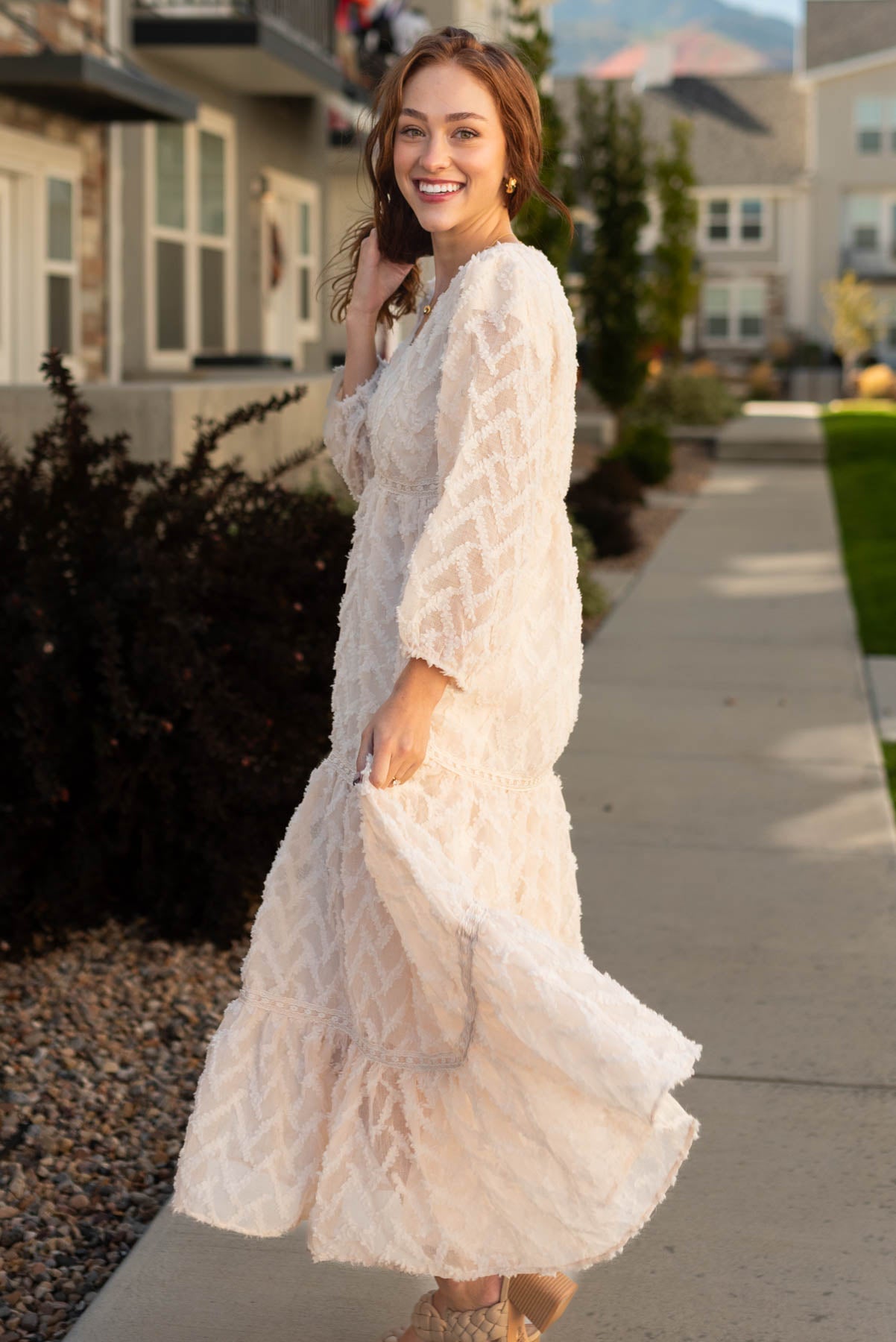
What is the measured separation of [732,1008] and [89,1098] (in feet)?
5.43

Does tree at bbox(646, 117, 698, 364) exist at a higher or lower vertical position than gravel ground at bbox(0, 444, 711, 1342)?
higher

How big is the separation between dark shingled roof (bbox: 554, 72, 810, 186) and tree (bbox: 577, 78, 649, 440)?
30.7 metres

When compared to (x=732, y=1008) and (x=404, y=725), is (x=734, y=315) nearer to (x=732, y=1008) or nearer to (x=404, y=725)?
(x=732, y=1008)

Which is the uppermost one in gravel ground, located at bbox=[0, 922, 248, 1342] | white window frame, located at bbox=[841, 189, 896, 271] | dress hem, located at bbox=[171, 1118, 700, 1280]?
white window frame, located at bbox=[841, 189, 896, 271]

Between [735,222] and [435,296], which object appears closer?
[435,296]

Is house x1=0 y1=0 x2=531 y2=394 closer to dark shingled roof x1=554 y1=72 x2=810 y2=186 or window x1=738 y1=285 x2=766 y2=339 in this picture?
window x1=738 y1=285 x2=766 y2=339

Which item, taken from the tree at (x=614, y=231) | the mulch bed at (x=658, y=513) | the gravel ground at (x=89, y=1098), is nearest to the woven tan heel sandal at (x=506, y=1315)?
the gravel ground at (x=89, y=1098)

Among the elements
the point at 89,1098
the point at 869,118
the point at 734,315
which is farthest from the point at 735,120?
the point at 89,1098

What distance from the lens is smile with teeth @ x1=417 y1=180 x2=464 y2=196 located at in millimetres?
2439

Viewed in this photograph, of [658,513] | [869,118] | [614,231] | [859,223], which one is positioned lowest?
[658,513]

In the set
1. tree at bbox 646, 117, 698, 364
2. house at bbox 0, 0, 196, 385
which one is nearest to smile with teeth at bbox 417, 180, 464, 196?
house at bbox 0, 0, 196, 385

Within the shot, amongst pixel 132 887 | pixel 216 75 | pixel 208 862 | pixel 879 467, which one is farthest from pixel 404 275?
pixel 879 467

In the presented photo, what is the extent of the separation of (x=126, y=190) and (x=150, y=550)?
9.56m

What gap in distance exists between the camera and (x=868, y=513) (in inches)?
650
